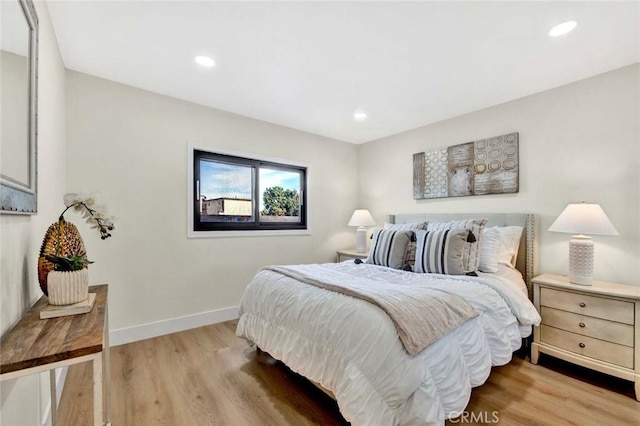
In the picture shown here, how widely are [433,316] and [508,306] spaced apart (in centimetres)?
94

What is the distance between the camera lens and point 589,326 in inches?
83.4

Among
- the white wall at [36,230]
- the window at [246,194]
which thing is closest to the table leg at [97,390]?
the white wall at [36,230]

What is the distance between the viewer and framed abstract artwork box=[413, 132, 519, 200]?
2941 mm

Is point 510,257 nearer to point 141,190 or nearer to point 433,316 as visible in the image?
point 433,316

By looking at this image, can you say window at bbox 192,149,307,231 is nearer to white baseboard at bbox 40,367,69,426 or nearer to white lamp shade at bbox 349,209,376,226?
white lamp shade at bbox 349,209,376,226

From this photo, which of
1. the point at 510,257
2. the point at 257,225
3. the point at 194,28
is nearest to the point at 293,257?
the point at 257,225

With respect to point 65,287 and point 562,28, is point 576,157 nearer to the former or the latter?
point 562,28

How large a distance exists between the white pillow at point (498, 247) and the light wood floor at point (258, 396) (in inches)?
32.3

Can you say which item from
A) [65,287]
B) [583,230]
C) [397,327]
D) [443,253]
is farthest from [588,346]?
[65,287]

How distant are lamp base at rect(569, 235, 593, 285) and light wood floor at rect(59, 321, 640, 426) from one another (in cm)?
73

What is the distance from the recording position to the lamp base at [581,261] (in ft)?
7.23

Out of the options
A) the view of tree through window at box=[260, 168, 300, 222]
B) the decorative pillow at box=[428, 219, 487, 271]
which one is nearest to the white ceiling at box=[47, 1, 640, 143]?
the view of tree through window at box=[260, 168, 300, 222]

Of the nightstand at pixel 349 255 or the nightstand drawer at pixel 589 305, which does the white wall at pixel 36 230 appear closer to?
the nightstand at pixel 349 255

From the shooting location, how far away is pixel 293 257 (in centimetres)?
391
